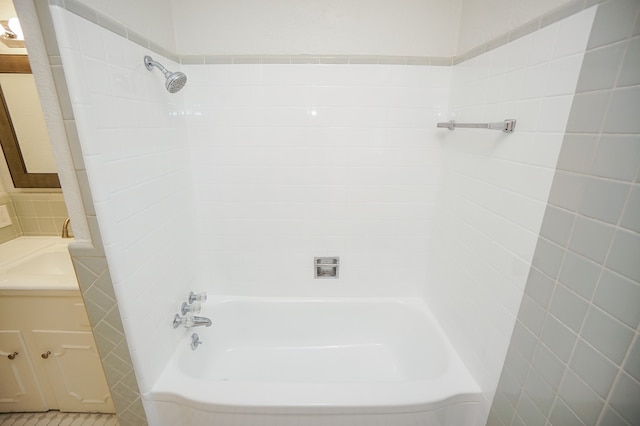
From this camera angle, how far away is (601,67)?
0.60 meters

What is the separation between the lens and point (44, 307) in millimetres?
1183

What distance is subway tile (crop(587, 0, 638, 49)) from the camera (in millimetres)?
547

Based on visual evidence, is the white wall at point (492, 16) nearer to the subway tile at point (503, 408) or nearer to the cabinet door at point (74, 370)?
the subway tile at point (503, 408)

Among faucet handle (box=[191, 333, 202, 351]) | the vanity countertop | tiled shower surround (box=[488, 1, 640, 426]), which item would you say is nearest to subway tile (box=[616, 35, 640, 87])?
tiled shower surround (box=[488, 1, 640, 426])

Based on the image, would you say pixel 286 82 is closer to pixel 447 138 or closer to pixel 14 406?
pixel 447 138

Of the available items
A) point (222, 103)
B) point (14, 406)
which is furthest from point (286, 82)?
point (14, 406)

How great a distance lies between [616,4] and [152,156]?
1.50m

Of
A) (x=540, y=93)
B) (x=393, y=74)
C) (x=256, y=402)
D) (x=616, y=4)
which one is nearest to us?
(x=616, y=4)

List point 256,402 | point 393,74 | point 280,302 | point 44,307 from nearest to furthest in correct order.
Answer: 1. point 256,402
2. point 44,307
3. point 393,74
4. point 280,302

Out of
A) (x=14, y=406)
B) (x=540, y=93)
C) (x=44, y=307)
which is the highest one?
(x=540, y=93)

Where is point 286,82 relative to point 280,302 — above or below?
above

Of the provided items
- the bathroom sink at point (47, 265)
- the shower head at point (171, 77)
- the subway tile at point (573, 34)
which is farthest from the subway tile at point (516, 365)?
the bathroom sink at point (47, 265)

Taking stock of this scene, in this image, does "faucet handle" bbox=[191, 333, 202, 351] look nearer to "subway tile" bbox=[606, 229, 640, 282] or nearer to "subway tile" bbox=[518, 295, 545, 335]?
"subway tile" bbox=[518, 295, 545, 335]

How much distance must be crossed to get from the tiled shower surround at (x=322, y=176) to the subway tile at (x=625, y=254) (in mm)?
216
